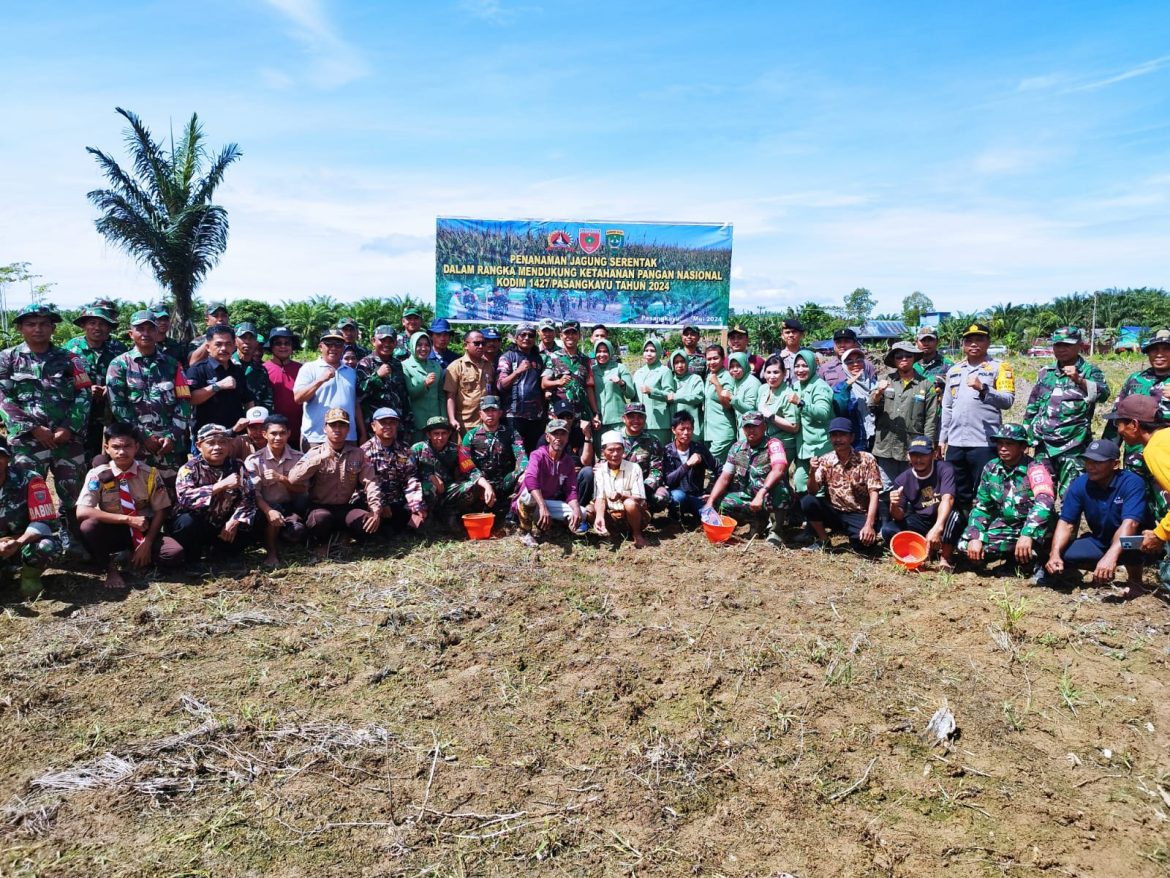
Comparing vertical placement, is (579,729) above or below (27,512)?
below

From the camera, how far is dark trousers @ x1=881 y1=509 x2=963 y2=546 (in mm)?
5691

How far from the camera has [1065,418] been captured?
5648 mm

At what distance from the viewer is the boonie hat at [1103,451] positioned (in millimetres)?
5012

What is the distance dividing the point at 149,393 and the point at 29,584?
1.45m

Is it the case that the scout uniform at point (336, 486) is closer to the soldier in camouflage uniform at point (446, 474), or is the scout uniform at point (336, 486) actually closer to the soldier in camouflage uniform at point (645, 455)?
the soldier in camouflage uniform at point (446, 474)

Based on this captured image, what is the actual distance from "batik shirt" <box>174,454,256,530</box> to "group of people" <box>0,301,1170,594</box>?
0.05ft

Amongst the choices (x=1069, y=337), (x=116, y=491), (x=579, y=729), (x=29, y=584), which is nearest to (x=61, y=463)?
(x=116, y=491)

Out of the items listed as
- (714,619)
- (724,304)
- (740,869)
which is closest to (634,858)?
(740,869)

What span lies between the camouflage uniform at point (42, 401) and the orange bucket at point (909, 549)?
5.95 metres

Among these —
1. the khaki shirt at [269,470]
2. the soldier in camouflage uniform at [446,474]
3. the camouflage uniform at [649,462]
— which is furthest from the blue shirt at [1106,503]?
the khaki shirt at [269,470]

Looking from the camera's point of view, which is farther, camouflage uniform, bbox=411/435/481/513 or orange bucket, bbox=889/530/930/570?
camouflage uniform, bbox=411/435/481/513

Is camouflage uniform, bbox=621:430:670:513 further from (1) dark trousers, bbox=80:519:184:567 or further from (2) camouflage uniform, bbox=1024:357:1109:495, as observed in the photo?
(1) dark trousers, bbox=80:519:184:567

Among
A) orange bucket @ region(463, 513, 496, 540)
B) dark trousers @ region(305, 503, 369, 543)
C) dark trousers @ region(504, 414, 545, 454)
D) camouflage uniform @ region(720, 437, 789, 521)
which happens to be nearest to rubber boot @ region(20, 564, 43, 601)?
dark trousers @ region(305, 503, 369, 543)

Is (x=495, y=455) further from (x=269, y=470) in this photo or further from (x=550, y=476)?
(x=269, y=470)
